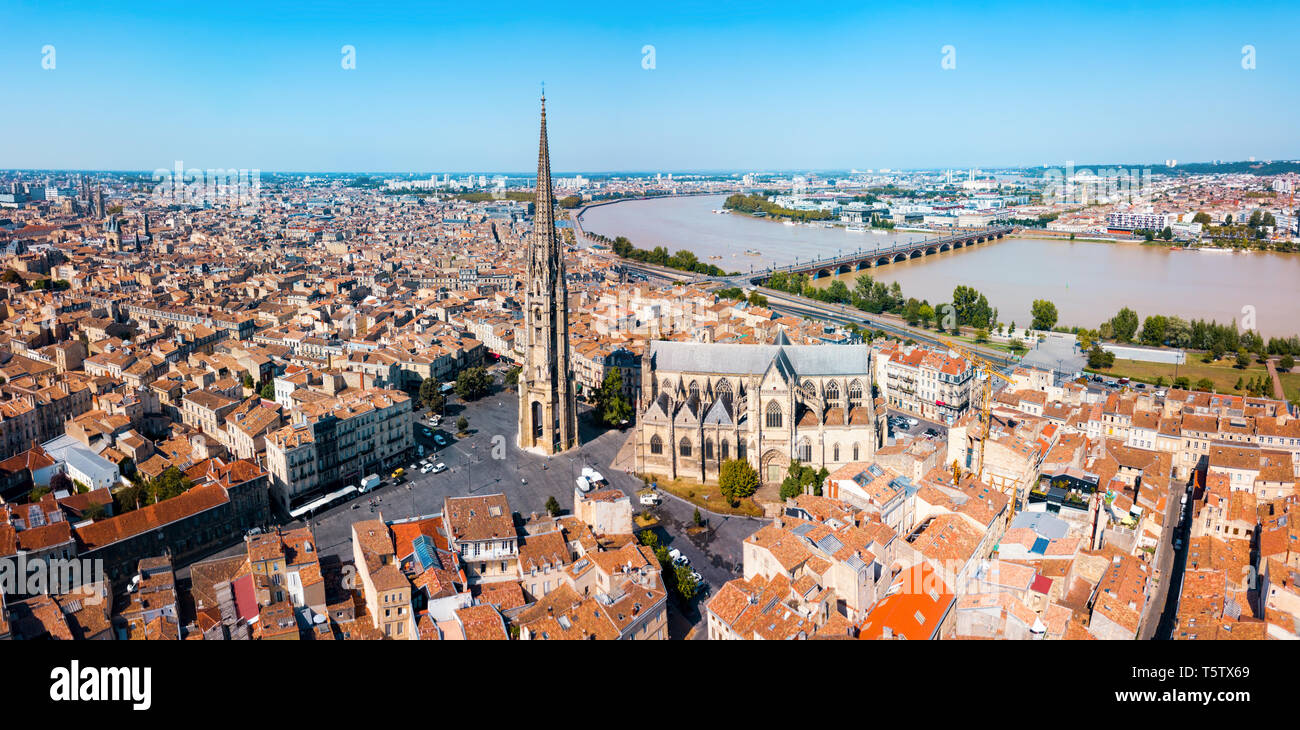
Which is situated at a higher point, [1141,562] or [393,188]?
[393,188]

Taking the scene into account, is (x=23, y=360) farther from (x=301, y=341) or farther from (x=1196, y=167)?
(x=1196, y=167)

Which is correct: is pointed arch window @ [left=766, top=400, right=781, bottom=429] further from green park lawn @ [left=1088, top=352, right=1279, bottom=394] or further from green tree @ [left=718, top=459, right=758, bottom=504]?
green park lawn @ [left=1088, top=352, right=1279, bottom=394]

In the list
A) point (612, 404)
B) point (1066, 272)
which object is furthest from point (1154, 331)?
point (612, 404)

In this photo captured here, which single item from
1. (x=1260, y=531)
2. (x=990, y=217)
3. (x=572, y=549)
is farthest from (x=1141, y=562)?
(x=990, y=217)

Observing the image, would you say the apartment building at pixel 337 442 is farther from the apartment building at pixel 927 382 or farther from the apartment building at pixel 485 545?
the apartment building at pixel 927 382

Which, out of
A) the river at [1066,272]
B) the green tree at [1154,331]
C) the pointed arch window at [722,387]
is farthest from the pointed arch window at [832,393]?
the river at [1066,272]

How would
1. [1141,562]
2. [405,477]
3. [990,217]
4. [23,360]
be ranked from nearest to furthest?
[1141,562] → [405,477] → [23,360] → [990,217]
